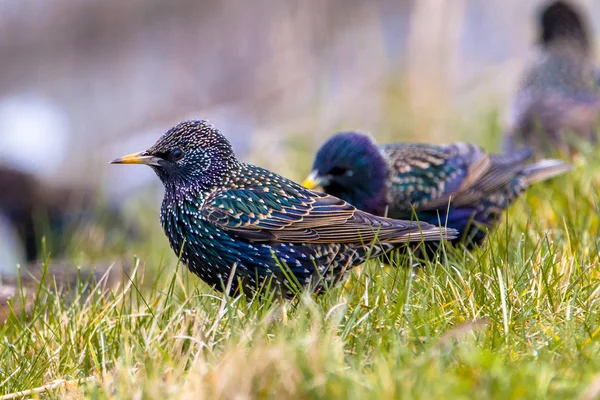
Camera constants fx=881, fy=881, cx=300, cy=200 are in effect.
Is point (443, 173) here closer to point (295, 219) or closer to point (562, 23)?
point (295, 219)

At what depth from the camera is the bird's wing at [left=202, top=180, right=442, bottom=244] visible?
3.87m

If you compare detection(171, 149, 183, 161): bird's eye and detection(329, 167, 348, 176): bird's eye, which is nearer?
detection(171, 149, 183, 161): bird's eye

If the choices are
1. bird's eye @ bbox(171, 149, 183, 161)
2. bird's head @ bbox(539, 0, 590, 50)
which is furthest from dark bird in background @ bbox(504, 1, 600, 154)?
bird's eye @ bbox(171, 149, 183, 161)

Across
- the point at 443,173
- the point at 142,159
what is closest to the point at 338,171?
the point at 443,173

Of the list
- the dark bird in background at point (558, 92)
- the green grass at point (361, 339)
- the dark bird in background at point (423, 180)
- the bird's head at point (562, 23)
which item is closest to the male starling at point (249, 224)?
the green grass at point (361, 339)

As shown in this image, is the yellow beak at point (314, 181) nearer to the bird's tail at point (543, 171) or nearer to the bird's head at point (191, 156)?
the bird's head at point (191, 156)

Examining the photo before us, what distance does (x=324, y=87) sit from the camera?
30.2 feet

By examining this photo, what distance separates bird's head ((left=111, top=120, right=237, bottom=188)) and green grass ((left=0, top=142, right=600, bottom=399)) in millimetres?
523

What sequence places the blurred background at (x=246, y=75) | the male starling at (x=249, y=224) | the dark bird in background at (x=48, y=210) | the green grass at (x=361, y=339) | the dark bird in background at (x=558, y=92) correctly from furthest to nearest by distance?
the blurred background at (x=246, y=75) < the dark bird in background at (x=48, y=210) < the dark bird in background at (x=558, y=92) < the male starling at (x=249, y=224) < the green grass at (x=361, y=339)

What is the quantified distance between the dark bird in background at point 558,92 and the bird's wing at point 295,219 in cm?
281

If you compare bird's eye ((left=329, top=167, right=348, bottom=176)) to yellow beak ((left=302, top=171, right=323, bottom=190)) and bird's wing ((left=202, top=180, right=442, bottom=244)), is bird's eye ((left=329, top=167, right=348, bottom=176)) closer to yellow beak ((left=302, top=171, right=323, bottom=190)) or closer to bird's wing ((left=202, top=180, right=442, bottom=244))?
yellow beak ((left=302, top=171, right=323, bottom=190))

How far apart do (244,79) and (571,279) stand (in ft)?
37.2

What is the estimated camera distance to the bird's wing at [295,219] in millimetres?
3869

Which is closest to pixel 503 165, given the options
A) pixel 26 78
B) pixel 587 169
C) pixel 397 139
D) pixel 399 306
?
pixel 587 169
